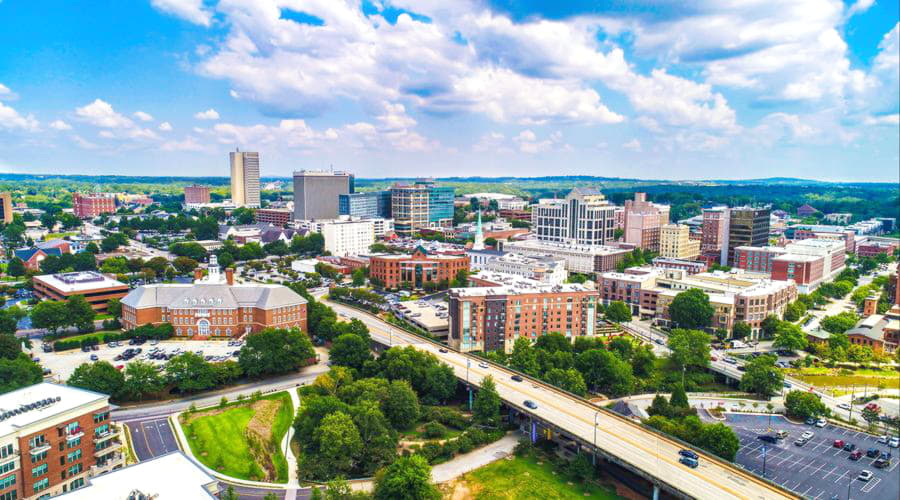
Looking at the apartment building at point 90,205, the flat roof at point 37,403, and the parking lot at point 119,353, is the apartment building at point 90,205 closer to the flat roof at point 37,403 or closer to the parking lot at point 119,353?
the parking lot at point 119,353

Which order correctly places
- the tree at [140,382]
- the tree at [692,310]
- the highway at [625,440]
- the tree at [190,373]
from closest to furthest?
the highway at [625,440]
the tree at [140,382]
the tree at [190,373]
the tree at [692,310]

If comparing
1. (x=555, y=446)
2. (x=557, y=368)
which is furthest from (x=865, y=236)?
(x=555, y=446)

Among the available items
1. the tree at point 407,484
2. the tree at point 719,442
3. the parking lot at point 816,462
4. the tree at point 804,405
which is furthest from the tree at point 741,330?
the tree at point 407,484

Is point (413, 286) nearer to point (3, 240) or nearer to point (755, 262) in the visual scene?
point (755, 262)

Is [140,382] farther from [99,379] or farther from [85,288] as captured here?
[85,288]

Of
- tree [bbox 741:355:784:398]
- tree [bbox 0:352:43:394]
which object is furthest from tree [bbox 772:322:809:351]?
tree [bbox 0:352:43:394]

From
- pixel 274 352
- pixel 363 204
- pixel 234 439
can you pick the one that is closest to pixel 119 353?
pixel 274 352
